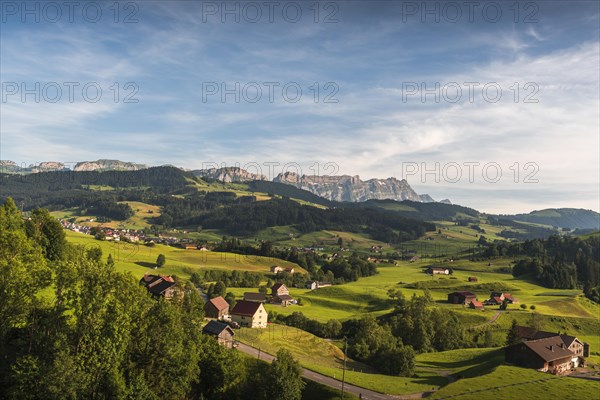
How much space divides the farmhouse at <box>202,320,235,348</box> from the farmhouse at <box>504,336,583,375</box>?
163 ft

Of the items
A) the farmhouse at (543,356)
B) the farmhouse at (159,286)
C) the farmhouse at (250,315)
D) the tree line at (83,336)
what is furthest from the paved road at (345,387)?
the farmhouse at (159,286)

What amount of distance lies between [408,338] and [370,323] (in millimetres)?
11128

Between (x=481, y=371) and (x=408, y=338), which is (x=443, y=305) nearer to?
(x=408, y=338)

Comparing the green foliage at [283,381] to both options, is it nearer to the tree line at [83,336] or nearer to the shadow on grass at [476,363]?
the tree line at [83,336]

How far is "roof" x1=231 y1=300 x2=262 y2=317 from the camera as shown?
334 feet

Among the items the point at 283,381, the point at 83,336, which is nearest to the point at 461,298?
the point at 283,381

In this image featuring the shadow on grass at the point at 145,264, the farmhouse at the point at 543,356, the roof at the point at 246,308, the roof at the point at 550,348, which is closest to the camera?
the farmhouse at the point at 543,356

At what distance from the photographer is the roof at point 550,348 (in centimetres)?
7669

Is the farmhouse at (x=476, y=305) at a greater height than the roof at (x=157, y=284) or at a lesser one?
lesser

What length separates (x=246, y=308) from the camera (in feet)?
339

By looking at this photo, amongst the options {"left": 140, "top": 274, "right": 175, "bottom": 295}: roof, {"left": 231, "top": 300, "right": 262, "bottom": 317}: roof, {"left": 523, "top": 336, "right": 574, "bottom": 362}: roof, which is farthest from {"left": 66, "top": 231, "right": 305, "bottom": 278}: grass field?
{"left": 523, "top": 336, "right": 574, "bottom": 362}: roof

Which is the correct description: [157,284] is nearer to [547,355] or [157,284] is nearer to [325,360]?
[325,360]

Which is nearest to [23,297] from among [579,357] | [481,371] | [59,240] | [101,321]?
[101,321]

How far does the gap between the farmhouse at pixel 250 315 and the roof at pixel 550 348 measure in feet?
176
